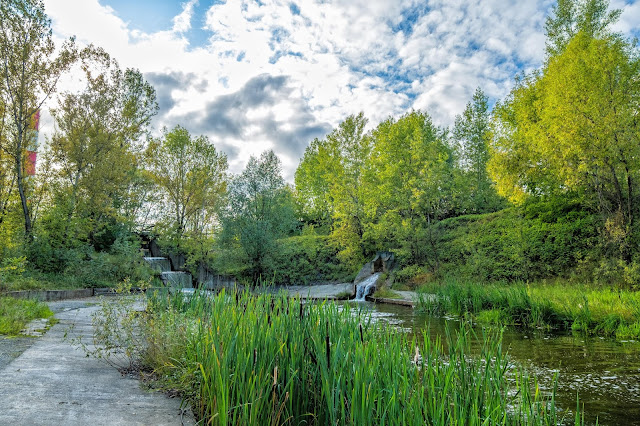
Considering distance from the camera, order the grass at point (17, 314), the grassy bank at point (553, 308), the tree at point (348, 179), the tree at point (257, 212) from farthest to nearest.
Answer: the tree at point (348, 179) → the tree at point (257, 212) → the grassy bank at point (553, 308) → the grass at point (17, 314)

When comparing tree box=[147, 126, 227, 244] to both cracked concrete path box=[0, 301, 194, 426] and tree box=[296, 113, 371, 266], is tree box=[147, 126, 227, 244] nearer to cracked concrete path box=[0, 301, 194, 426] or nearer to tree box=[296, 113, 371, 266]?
tree box=[296, 113, 371, 266]

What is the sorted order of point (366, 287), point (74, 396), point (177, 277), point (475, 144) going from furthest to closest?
1. point (475, 144)
2. point (177, 277)
3. point (366, 287)
4. point (74, 396)

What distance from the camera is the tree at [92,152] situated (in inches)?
622

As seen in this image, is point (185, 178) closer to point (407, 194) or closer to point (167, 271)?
point (167, 271)

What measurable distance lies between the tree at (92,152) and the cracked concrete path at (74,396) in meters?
12.6

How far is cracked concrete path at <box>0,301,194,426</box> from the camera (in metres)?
2.28

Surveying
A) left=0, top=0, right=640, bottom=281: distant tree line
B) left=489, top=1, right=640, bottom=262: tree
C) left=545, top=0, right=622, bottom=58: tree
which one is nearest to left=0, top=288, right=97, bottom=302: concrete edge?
left=0, top=0, right=640, bottom=281: distant tree line

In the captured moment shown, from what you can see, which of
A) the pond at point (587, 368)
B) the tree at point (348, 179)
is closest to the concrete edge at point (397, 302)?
the pond at point (587, 368)

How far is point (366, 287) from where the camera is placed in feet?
60.6

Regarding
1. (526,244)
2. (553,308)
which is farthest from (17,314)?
(526,244)

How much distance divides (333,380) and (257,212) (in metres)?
20.3

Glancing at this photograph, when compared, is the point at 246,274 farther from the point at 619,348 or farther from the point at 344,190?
the point at 619,348

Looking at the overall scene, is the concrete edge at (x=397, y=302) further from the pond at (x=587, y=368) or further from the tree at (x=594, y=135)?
the tree at (x=594, y=135)

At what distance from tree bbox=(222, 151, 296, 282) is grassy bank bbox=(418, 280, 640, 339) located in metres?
12.4
